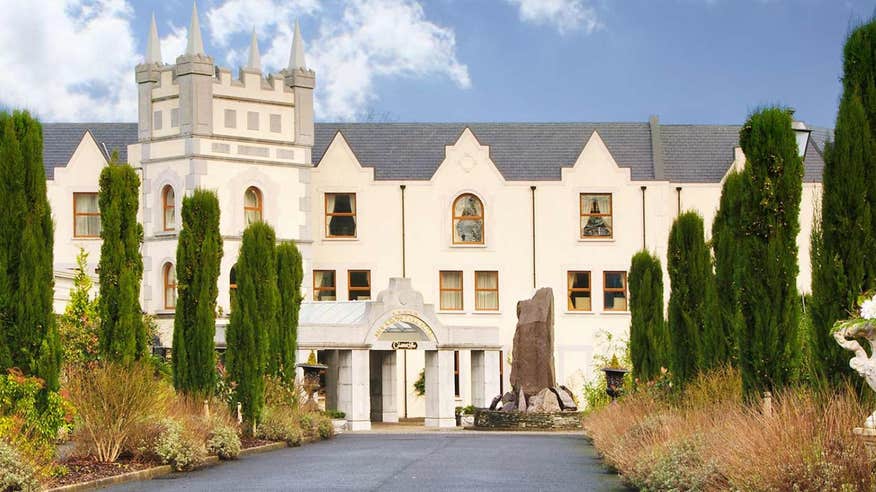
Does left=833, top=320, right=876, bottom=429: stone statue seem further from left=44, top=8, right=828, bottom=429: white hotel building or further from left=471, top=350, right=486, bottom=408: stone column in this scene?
left=44, top=8, right=828, bottom=429: white hotel building

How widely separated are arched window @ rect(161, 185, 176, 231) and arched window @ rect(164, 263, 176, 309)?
4.11 ft

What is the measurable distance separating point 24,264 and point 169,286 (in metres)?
27.4

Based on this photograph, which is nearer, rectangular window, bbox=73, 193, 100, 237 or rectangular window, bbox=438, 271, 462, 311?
rectangular window, bbox=73, 193, 100, 237

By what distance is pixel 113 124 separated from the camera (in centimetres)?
5100

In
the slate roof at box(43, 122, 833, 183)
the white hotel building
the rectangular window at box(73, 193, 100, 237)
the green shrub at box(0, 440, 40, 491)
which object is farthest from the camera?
the slate roof at box(43, 122, 833, 183)

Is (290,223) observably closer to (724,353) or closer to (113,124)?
(113,124)

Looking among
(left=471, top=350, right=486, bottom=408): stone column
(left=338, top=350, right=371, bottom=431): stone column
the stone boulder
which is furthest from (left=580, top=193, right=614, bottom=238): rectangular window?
(left=338, top=350, right=371, bottom=431): stone column

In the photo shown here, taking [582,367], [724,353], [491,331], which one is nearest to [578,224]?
[582,367]

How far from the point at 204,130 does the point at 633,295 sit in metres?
16.1

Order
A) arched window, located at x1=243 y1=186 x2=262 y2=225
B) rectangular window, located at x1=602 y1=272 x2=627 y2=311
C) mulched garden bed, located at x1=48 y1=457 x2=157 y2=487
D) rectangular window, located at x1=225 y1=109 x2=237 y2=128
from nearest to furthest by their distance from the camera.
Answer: mulched garden bed, located at x1=48 y1=457 x2=157 y2=487 → rectangular window, located at x1=225 y1=109 x2=237 y2=128 → arched window, located at x1=243 y1=186 x2=262 y2=225 → rectangular window, located at x1=602 y1=272 x2=627 y2=311

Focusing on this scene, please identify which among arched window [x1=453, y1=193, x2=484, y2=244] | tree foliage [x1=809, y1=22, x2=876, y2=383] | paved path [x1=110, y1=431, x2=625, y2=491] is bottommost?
paved path [x1=110, y1=431, x2=625, y2=491]

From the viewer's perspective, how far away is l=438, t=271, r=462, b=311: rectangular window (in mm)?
48844

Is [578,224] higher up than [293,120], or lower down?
lower down

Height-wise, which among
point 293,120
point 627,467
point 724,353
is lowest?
point 627,467
